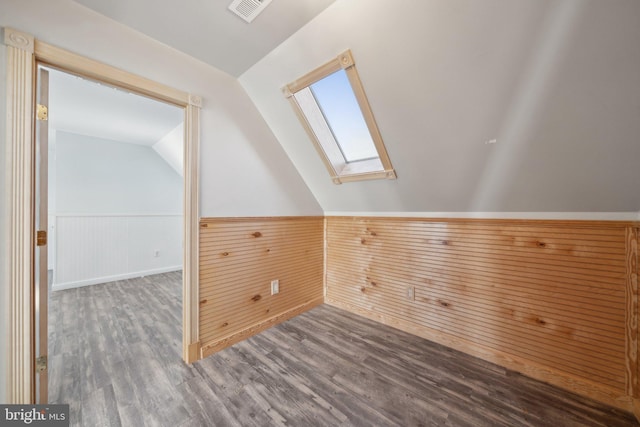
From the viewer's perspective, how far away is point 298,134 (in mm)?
2145

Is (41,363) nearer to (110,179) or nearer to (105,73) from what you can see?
(105,73)

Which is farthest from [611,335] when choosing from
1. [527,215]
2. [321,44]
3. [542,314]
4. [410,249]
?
[321,44]

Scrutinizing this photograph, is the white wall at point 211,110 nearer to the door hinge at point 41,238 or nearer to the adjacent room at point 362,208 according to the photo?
the adjacent room at point 362,208

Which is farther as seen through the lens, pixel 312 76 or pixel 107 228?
pixel 107 228

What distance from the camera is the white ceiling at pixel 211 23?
1.28m

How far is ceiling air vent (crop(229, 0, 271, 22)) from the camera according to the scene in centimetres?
126

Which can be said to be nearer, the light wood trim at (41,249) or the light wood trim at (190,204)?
the light wood trim at (41,249)

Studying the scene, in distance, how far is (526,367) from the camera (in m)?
1.69

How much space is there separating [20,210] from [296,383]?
1.82 meters

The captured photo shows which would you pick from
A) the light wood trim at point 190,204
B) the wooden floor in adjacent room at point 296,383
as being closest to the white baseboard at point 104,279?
the wooden floor in adjacent room at point 296,383

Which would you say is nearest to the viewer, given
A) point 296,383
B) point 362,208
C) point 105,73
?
point 105,73

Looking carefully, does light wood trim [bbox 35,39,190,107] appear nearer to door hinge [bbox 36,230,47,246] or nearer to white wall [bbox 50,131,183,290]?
door hinge [bbox 36,230,47,246]

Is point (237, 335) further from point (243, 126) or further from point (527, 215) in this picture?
point (527, 215)

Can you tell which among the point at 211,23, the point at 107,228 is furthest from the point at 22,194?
the point at 107,228
